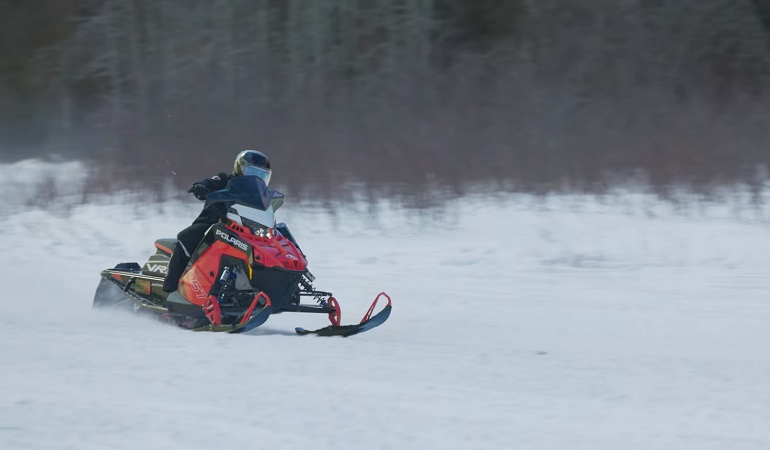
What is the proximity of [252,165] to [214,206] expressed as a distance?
0.46 metres

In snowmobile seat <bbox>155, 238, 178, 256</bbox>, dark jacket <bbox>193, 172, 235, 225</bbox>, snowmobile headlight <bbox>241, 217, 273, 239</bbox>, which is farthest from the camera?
snowmobile seat <bbox>155, 238, 178, 256</bbox>

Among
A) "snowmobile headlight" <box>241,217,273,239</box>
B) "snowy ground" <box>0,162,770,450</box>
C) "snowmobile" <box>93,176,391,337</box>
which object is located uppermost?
"snowmobile headlight" <box>241,217,273,239</box>

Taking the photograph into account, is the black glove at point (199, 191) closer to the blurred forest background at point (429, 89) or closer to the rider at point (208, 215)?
the rider at point (208, 215)

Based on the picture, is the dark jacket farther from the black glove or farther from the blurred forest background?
the blurred forest background

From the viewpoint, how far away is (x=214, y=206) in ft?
25.2

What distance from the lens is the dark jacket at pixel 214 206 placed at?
24.9ft

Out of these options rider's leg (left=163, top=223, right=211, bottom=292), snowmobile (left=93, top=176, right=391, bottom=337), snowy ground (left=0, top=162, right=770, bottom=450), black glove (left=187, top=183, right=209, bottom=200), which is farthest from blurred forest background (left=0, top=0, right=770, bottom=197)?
black glove (left=187, top=183, right=209, bottom=200)

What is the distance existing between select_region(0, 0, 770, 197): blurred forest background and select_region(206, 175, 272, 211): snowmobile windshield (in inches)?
349

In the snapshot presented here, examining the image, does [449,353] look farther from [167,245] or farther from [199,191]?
[167,245]

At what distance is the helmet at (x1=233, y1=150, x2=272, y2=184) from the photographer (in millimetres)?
7641

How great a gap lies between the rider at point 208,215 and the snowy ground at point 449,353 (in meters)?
0.56

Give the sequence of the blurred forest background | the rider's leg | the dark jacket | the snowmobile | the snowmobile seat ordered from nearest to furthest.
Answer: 1. the snowmobile
2. the dark jacket
3. the rider's leg
4. the snowmobile seat
5. the blurred forest background

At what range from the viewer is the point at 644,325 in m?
7.94

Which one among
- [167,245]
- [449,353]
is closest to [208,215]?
[167,245]
